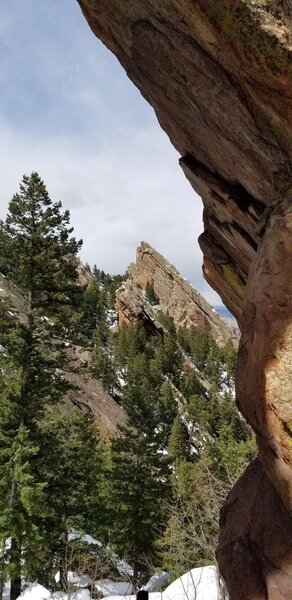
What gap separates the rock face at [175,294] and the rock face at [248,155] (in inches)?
3680

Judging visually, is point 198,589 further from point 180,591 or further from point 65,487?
point 65,487

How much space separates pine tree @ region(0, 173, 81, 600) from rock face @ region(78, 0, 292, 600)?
8.13 m

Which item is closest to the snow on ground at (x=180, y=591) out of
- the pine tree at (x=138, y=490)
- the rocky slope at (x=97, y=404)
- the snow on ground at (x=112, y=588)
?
the snow on ground at (x=112, y=588)

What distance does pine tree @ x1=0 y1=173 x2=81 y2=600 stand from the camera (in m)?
16.4

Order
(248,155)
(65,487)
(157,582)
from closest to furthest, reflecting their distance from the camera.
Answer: (248,155) < (65,487) < (157,582)

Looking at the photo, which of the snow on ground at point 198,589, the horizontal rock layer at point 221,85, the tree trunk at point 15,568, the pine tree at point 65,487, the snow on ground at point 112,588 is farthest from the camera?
the snow on ground at point 112,588

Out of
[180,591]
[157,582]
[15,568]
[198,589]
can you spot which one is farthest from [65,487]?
[157,582]

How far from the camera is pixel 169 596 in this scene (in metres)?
15.9

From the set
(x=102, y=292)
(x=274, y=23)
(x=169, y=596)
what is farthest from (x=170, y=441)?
(x=102, y=292)

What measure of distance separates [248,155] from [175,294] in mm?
102182

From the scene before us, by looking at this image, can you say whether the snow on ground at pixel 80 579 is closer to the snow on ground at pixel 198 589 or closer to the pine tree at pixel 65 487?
the pine tree at pixel 65 487

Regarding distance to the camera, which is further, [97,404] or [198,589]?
[97,404]

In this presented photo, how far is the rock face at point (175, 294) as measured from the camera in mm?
108312

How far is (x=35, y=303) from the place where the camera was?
1694 centimetres
